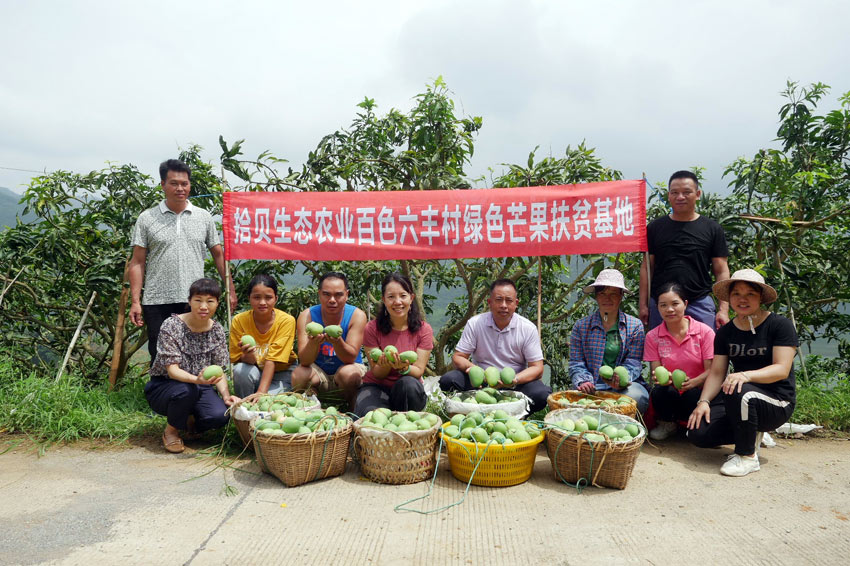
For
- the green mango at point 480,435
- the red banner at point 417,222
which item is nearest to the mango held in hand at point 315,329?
the red banner at point 417,222

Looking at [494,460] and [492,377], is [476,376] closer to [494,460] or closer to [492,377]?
[492,377]

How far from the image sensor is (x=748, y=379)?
3346 millimetres

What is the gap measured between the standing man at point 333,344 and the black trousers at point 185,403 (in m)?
0.56

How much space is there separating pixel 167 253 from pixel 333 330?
1476 mm

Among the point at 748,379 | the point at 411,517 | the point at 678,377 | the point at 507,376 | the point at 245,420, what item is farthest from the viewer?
the point at 507,376

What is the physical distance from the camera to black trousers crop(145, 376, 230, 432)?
12.1 ft

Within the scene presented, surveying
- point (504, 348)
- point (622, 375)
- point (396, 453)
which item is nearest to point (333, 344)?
point (396, 453)

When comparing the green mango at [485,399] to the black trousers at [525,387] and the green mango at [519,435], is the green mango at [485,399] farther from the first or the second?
the green mango at [519,435]

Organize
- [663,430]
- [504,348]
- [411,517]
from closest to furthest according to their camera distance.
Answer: [411,517], [663,430], [504,348]

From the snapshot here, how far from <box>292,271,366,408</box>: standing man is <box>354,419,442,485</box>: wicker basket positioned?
872mm

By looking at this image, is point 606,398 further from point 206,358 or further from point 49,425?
point 49,425

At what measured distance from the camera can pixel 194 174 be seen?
598cm

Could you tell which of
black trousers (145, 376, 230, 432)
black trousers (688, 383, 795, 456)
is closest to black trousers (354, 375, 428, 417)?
black trousers (145, 376, 230, 432)

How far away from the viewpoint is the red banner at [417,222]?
4668 mm
